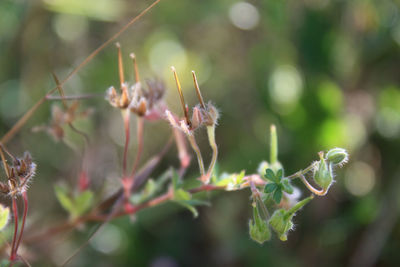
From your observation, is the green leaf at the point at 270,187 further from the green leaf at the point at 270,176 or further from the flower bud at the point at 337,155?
the flower bud at the point at 337,155

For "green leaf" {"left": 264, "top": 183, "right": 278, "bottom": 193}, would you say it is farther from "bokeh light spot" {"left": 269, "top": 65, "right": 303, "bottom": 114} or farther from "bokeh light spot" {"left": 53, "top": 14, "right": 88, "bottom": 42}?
"bokeh light spot" {"left": 53, "top": 14, "right": 88, "bottom": 42}

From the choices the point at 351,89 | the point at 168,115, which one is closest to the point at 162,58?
the point at 351,89

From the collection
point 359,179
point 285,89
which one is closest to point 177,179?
point 285,89

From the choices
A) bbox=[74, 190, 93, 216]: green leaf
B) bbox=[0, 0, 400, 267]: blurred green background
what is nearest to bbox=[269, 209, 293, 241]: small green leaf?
bbox=[74, 190, 93, 216]: green leaf

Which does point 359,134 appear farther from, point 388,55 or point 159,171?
point 159,171

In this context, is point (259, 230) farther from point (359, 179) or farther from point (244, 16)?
point (244, 16)

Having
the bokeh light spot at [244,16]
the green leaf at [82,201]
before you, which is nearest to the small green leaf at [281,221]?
the green leaf at [82,201]

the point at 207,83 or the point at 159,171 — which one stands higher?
the point at 207,83
